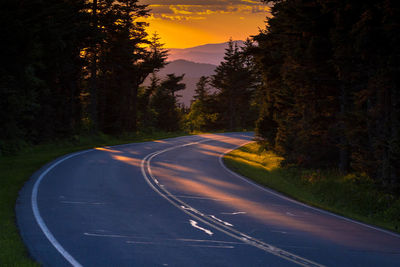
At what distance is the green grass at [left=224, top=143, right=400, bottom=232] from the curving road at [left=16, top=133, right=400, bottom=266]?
1.22 metres

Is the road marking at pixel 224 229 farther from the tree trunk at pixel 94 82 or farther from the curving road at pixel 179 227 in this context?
the tree trunk at pixel 94 82

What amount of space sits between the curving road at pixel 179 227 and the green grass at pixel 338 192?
1.22 metres

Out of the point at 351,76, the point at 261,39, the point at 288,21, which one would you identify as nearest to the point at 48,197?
the point at 351,76

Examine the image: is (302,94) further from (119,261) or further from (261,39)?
(119,261)

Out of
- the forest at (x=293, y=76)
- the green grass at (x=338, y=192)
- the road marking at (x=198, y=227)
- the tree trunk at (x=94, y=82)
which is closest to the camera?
the road marking at (x=198, y=227)

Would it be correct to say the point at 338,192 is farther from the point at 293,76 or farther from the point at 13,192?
the point at 13,192

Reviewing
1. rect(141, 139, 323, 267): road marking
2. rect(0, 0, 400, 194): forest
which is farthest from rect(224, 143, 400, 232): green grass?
rect(141, 139, 323, 267): road marking

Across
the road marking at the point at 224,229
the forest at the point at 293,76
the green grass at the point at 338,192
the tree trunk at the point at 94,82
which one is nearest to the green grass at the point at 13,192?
the forest at the point at 293,76

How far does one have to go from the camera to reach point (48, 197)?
11680mm

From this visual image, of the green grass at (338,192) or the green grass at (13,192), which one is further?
the green grass at (338,192)

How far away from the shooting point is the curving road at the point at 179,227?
22.7ft

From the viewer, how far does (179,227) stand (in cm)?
889

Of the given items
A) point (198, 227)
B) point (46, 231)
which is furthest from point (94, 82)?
point (198, 227)

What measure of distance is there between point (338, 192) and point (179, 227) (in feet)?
27.4
